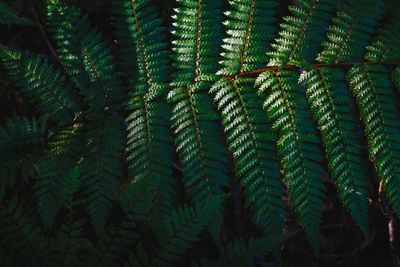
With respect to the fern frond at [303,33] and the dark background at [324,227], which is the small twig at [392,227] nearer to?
the dark background at [324,227]

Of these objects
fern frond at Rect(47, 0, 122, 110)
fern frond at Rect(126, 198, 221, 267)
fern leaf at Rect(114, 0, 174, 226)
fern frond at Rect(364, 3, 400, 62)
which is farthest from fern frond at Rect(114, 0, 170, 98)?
fern frond at Rect(364, 3, 400, 62)

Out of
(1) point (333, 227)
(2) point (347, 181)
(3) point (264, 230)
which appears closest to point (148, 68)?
(3) point (264, 230)

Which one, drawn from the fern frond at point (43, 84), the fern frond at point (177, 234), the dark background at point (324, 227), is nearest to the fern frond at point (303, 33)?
the fern frond at point (177, 234)

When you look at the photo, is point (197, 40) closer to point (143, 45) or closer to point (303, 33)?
point (143, 45)

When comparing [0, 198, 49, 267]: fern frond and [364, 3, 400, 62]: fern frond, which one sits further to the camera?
[364, 3, 400, 62]: fern frond

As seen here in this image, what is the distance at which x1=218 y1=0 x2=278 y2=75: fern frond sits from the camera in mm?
2113

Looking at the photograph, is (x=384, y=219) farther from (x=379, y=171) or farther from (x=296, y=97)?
(x=296, y=97)

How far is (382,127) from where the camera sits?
203 centimetres

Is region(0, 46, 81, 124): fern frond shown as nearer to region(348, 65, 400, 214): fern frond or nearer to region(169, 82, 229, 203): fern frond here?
region(169, 82, 229, 203): fern frond

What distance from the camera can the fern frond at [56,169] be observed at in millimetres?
2080

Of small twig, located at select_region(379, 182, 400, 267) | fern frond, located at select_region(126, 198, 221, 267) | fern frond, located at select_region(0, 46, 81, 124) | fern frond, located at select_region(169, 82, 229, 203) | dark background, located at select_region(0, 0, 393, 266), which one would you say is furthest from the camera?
dark background, located at select_region(0, 0, 393, 266)

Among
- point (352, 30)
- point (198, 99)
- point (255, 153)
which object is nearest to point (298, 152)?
point (255, 153)

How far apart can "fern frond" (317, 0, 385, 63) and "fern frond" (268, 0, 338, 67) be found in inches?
2.0

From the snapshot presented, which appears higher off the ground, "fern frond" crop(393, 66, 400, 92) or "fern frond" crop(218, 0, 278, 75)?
"fern frond" crop(218, 0, 278, 75)
